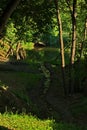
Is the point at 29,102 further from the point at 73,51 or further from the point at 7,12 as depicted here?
the point at 7,12

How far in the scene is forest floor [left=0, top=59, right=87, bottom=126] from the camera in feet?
53.5

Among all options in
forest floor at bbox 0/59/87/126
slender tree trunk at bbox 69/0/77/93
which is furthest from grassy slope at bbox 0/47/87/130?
slender tree trunk at bbox 69/0/77/93

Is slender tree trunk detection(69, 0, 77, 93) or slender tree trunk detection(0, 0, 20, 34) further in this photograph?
slender tree trunk detection(69, 0, 77, 93)

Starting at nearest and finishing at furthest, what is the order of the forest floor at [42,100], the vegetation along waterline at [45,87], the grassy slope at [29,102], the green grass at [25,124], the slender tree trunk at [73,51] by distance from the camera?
the green grass at [25,124] < the grassy slope at [29,102] < the vegetation along waterline at [45,87] < the forest floor at [42,100] < the slender tree trunk at [73,51]

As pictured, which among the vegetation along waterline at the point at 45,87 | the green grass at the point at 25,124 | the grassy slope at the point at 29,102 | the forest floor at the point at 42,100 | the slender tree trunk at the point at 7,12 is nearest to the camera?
the slender tree trunk at the point at 7,12

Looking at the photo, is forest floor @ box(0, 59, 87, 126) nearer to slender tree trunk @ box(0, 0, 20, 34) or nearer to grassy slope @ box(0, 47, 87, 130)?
grassy slope @ box(0, 47, 87, 130)

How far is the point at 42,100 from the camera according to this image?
19953mm

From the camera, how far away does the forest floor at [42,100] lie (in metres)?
16.3

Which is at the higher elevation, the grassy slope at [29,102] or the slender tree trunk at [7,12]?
the slender tree trunk at [7,12]

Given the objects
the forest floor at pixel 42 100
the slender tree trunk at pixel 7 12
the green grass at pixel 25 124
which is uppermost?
the slender tree trunk at pixel 7 12

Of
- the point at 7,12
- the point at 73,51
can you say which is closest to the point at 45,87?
the point at 73,51

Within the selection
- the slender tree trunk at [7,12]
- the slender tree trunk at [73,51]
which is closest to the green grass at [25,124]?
the slender tree trunk at [7,12]

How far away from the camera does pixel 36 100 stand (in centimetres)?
1984

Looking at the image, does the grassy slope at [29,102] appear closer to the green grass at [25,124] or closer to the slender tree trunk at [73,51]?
the green grass at [25,124]
